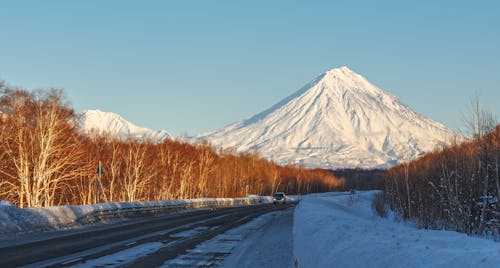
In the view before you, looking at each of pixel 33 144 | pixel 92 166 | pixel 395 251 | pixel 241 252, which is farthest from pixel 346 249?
pixel 92 166

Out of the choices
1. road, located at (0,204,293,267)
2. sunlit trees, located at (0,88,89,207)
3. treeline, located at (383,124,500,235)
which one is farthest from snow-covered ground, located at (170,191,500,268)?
sunlit trees, located at (0,88,89,207)

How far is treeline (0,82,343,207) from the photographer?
138 feet

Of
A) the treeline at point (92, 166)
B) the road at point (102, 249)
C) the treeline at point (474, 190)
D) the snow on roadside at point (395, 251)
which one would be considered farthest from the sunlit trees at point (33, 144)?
A: the snow on roadside at point (395, 251)

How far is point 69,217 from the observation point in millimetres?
25359

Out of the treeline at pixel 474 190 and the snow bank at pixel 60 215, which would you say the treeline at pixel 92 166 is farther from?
the treeline at pixel 474 190

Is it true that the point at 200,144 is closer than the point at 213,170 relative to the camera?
No

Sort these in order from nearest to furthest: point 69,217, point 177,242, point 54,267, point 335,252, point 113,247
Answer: point 335,252
point 54,267
point 113,247
point 177,242
point 69,217

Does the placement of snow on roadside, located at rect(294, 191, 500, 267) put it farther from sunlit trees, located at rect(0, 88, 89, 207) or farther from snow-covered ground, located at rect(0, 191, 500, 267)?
sunlit trees, located at rect(0, 88, 89, 207)

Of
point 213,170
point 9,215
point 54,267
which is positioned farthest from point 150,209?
point 213,170

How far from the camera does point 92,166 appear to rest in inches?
2474

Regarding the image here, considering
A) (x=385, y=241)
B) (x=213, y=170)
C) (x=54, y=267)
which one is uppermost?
(x=213, y=170)

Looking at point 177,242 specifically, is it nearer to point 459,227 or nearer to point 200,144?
point 459,227

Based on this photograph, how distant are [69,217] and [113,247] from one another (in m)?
10.6

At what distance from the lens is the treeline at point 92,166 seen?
42.1 m
